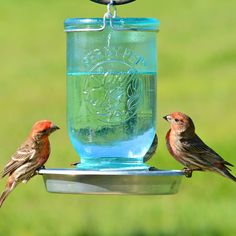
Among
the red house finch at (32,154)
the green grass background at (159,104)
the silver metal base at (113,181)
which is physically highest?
the silver metal base at (113,181)

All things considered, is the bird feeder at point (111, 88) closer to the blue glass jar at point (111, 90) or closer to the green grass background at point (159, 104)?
the blue glass jar at point (111, 90)

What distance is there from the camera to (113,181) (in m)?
8.96

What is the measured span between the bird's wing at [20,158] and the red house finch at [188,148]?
1.20m

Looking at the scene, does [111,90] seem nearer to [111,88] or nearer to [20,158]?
[111,88]

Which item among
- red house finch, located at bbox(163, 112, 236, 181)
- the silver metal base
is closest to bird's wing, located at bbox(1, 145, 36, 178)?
red house finch, located at bbox(163, 112, 236, 181)

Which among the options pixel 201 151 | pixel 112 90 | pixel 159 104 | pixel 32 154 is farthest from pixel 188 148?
pixel 159 104

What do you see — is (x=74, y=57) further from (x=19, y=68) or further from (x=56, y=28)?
(x=56, y=28)

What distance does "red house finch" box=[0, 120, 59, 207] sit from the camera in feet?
34.2

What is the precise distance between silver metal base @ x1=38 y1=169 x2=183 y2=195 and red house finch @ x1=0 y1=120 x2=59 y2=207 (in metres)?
1.16

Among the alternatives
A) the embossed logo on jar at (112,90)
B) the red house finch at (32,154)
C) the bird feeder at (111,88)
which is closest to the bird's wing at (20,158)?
the red house finch at (32,154)

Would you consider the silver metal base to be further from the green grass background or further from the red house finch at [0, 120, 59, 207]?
the green grass background

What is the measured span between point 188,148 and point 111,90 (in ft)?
5.29

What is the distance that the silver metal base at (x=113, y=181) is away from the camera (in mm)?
8953

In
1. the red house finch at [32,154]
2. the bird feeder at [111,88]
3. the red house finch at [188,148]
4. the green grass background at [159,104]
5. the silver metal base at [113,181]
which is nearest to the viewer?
the silver metal base at [113,181]
